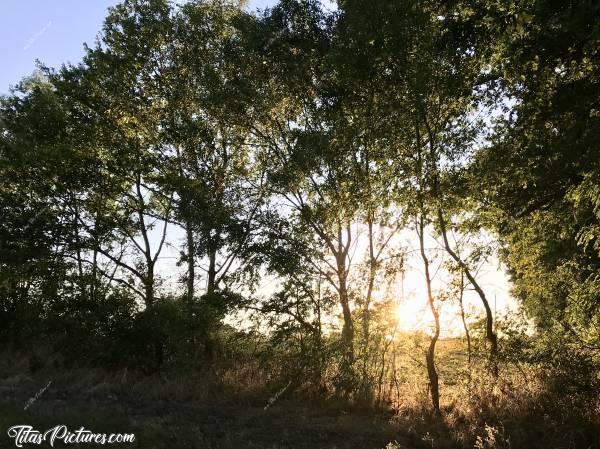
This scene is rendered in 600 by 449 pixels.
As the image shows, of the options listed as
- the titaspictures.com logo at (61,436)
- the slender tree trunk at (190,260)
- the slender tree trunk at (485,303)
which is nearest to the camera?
the titaspictures.com logo at (61,436)

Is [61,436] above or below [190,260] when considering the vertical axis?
below

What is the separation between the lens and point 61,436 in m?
7.71

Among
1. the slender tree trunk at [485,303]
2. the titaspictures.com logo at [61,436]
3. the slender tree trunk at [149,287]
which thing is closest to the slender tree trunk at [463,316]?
the slender tree trunk at [485,303]

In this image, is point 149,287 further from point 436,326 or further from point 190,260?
point 436,326

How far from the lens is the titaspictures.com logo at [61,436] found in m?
7.34

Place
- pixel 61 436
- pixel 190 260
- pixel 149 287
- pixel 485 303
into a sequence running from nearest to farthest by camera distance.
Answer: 1. pixel 61 436
2. pixel 485 303
3. pixel 190 260
4. pixel 149 287

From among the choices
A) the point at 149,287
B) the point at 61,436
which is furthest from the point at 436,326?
the point at 149,287

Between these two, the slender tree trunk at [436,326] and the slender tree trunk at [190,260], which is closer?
the slender tree trunk at [436,326]

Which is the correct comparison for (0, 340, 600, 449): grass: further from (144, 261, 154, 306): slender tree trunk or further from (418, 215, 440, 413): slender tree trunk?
(144, 261, 154, 306): slender tree trunk

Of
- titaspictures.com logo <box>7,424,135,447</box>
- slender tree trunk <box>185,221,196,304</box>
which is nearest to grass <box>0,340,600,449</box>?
titaspictures.com logo <box>7,424,135,447</box>

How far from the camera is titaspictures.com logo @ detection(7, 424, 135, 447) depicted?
734 cm

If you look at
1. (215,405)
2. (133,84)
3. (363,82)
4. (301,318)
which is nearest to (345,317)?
(301,318)

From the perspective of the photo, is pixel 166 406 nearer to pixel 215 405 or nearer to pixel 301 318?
pixel 215 405

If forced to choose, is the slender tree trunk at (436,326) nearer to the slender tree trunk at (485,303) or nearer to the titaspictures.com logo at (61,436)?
the slender tree trunk at (485,303)
